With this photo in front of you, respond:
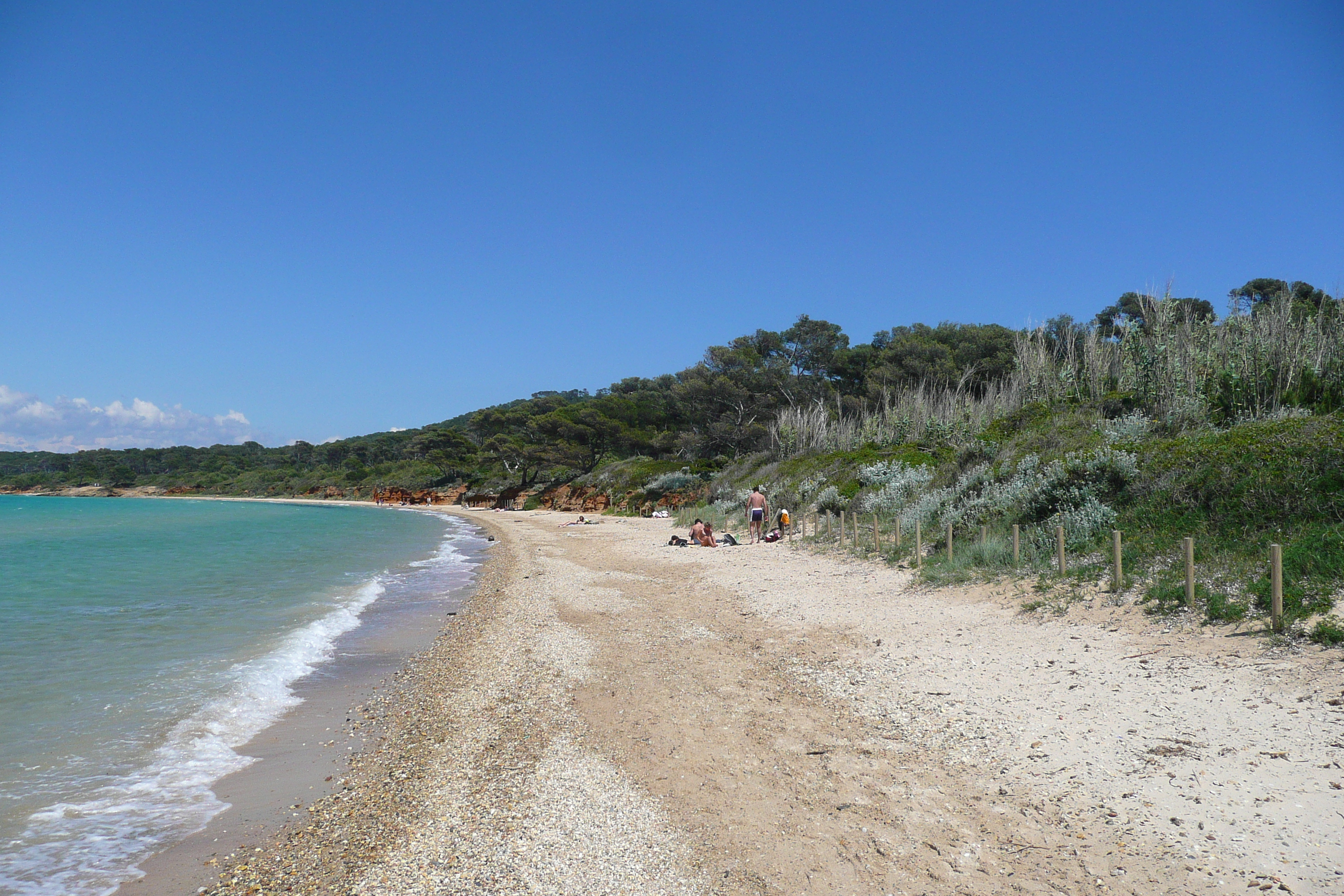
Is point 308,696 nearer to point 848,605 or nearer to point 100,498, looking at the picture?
point 848,605

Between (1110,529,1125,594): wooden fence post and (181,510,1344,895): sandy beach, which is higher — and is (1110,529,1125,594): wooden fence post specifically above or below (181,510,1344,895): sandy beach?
above

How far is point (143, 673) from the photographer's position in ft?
27.4

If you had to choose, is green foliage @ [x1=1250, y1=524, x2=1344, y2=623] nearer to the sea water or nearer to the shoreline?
the shoreline

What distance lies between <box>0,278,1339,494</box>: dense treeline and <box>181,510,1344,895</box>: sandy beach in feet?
53.1

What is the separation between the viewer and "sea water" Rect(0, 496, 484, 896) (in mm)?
4684

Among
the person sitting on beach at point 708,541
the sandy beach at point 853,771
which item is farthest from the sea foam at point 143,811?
the person sitting on beach at point 708,541

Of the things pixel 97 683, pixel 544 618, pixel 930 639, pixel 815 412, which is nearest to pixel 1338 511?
pixel 930 639

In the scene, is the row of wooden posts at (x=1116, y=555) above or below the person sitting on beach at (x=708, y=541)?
above

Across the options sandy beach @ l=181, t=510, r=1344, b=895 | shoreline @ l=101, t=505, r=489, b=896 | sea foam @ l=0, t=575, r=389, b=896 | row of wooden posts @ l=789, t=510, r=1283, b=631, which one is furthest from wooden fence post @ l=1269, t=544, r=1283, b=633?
sea foam @ l=0, t=575, r=389, b=896

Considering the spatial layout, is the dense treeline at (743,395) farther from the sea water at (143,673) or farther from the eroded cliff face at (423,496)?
the sea water at (143,673)

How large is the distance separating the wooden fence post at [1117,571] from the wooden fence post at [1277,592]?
6.10 feet

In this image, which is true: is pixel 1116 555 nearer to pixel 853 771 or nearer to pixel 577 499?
pixel 853 771

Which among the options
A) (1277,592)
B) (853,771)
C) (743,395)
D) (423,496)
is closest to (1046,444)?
(1277,592)

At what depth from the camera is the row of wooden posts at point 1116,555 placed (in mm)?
6039
